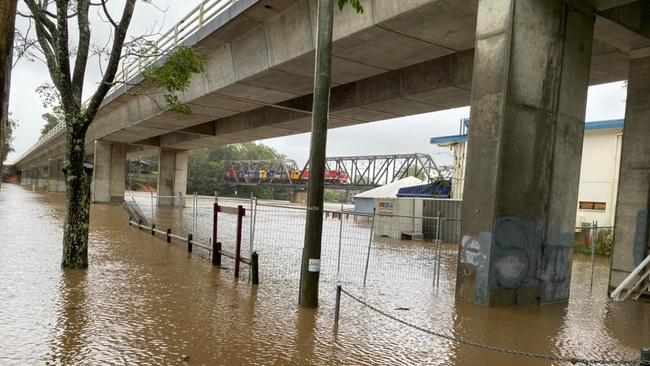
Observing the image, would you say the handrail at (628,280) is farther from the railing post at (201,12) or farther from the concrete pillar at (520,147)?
the railing post at (201,12)

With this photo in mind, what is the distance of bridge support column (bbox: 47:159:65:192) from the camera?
224 ft

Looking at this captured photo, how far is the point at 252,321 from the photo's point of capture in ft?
21.3

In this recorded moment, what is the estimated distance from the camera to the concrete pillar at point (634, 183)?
1022 centimetres

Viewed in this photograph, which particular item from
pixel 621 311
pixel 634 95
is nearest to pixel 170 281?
pixel 621 311

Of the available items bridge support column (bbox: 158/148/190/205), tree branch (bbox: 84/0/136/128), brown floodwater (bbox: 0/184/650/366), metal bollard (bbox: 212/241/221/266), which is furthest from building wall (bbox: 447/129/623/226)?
bridge support column (bbox: 158/148/190/205)

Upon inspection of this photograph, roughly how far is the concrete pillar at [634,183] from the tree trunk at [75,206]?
36.2 feet

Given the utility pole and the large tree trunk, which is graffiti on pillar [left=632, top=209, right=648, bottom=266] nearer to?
the utility pole

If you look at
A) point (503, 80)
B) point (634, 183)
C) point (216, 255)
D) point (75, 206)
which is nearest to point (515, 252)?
point (503, 80)

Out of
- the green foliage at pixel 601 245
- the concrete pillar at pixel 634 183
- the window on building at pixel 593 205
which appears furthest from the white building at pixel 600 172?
the concrete pillar at pixel 634 183

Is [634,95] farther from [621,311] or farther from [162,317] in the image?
[162,317]

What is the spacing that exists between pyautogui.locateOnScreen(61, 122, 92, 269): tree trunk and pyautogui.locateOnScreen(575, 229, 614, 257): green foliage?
1766 centimetres

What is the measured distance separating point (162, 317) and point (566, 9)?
27.4 feet

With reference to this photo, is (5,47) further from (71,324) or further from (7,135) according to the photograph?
(7,135)

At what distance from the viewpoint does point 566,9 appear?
8.60 m
